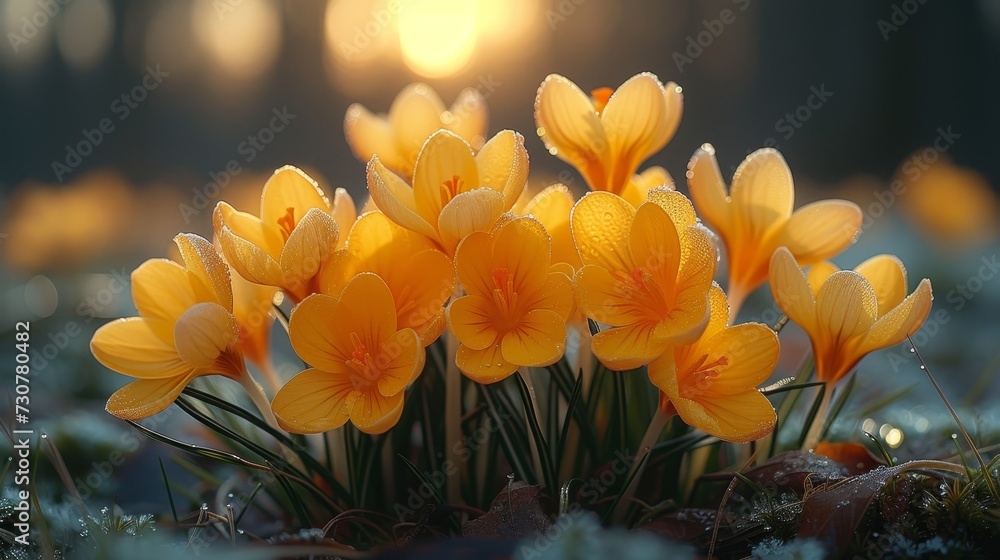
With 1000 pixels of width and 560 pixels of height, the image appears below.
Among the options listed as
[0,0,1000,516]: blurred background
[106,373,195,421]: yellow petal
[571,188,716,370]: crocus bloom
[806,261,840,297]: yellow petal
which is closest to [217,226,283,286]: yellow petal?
[106,373,195,421]: yellow petal

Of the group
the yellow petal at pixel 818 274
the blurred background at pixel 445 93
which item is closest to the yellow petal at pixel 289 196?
the yellow petal at pixel 818 274

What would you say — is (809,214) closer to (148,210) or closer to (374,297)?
(374,297)

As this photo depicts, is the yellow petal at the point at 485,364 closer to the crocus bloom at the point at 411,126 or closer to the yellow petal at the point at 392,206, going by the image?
the yellow petal at the point at 392,206

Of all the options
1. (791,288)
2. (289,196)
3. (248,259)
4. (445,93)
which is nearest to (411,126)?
(289,196)

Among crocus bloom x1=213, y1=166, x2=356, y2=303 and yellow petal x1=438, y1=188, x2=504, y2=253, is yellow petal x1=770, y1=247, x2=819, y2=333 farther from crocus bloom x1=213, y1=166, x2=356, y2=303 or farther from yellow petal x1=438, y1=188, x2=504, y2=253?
crocus bloom x1=213, y1=166, x2=356, y2=303

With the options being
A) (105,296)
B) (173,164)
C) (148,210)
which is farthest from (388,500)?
(173,164)

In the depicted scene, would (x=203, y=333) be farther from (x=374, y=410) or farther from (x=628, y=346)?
(x=628, y=346)

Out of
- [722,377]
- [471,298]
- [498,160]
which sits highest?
[498,160]

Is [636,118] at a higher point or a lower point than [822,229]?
higher
